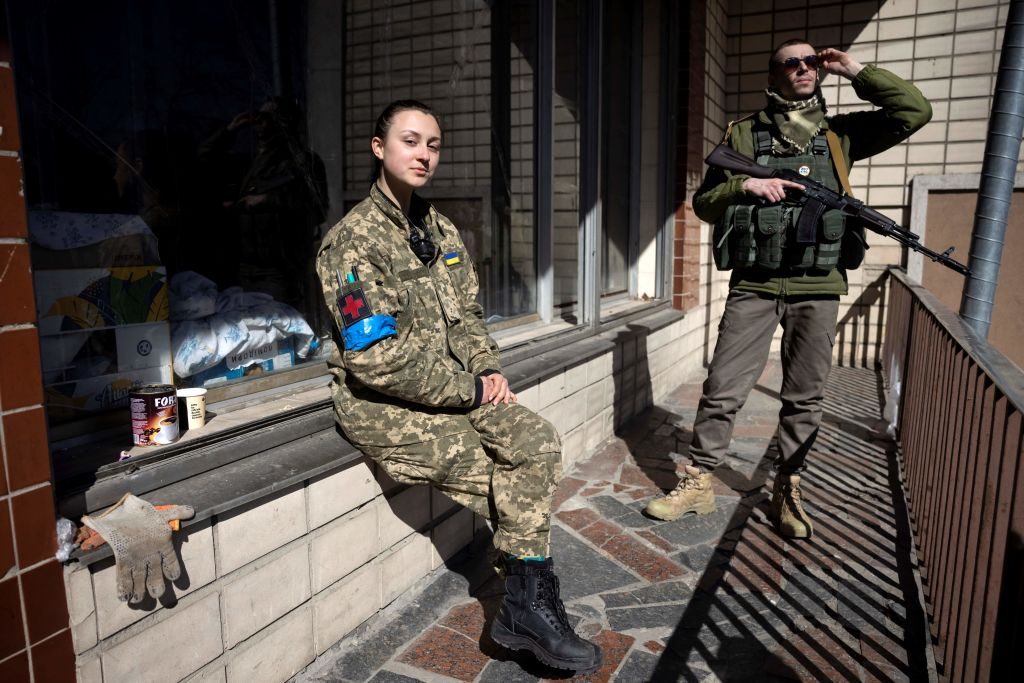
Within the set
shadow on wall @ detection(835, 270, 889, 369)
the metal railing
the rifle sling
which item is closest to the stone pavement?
the metal railing

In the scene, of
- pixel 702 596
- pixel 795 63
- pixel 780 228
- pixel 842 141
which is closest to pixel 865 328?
pixel 842 141

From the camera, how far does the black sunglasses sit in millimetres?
3121

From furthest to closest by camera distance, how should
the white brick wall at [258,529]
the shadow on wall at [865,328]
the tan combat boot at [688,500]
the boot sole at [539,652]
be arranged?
the shadow on wall at [865,328], the tan combat boot at [688,500], the boot sole at [539,652], the white brick wall at [258,529]

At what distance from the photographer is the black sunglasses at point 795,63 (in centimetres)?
312

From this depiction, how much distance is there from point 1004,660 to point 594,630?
1280 mm

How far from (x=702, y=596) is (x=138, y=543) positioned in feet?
6.62

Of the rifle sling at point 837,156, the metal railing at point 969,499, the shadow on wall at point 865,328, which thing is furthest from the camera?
the shadow on wall at point 865,328

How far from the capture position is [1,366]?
1.48m

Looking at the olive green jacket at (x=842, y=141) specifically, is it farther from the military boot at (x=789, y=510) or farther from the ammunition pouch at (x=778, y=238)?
the military boot at (x=789, y=510)

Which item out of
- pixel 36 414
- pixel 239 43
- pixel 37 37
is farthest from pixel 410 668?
pixel 239 43

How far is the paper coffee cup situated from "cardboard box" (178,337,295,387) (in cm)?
26

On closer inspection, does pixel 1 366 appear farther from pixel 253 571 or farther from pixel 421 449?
pixel 421 449

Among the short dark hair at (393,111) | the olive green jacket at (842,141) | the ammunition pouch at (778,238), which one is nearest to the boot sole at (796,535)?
the olive green jacket at (842,141)

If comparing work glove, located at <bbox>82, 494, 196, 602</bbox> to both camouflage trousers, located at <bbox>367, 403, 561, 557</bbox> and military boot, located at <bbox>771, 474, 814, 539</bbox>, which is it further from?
military boot, located at <bbox>771, 474, 814, 539</bbox>
